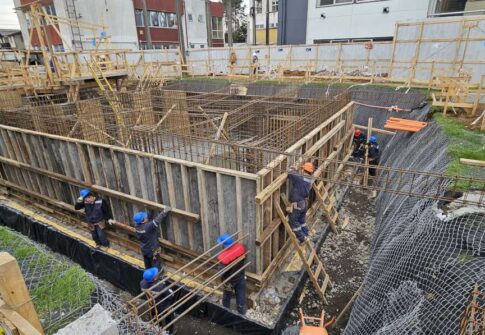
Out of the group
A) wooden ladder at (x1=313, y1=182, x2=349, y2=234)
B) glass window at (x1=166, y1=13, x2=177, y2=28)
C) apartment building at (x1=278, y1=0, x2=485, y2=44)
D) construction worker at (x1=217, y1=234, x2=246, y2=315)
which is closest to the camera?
construction worker at (x1=217, y1=234, x2=246, y2=315)

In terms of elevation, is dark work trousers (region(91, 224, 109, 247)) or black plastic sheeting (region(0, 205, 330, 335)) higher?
dark work trousers (region(91, 224, 109, 247))

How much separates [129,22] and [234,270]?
3700cm

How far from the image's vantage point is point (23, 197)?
1040 cm

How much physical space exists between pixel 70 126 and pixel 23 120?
207 cm

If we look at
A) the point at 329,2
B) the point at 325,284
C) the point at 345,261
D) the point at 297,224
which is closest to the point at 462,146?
the point at 345,261

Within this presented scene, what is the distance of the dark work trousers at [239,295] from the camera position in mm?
5529

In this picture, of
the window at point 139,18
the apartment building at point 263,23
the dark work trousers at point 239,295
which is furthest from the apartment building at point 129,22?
the dark work trousers at point 239,295

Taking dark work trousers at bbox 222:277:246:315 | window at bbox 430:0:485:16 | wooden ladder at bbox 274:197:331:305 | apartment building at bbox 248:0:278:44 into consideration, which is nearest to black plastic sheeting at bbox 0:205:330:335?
dark work trousers at bbox 222:277:246:315

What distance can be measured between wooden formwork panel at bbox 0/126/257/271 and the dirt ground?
5.01 ft

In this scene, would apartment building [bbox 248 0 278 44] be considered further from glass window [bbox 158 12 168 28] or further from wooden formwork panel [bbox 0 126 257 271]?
wooden formwork panel [bbox 0 126 257 271]

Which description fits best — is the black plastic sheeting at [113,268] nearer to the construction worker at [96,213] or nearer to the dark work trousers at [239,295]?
the dark work trousers at [239,295]

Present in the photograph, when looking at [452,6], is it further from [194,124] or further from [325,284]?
[325,284]

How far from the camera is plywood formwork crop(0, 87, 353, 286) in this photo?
5.81 meters

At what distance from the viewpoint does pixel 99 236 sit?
763 centimetres
